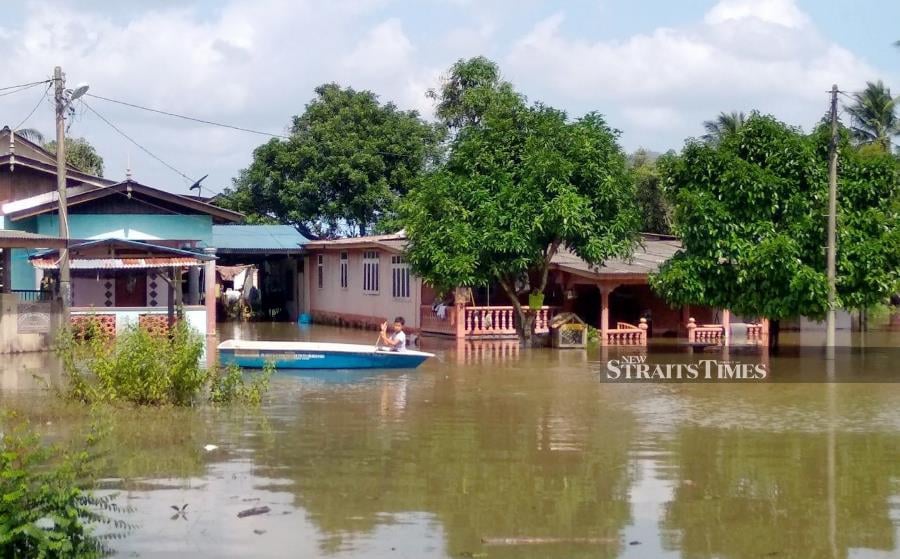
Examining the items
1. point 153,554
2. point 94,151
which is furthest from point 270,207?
point 153,554

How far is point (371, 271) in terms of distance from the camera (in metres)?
35.1

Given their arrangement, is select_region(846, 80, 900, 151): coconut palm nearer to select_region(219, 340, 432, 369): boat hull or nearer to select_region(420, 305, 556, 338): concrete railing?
select_region(420, 305, 556, 338): concrete railing

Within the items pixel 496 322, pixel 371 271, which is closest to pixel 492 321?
pixel 496 322

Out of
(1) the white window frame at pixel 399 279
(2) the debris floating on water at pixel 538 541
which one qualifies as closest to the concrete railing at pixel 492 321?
(1) the white window frame at pixel 399 279

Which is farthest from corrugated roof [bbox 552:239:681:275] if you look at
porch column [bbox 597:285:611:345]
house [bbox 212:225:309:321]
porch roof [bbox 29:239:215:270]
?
house [bbox 212:225:309:321]

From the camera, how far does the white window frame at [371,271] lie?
1364 inches

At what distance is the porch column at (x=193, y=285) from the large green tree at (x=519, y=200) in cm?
870

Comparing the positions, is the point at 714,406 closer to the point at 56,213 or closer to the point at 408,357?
the point at 408,357

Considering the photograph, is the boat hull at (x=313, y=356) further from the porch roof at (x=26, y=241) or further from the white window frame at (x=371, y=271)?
the white window frame at (x=371, y=271)

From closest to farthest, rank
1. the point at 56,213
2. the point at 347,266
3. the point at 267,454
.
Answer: the point at 267,454
the point at 56,213
the point at 347,266

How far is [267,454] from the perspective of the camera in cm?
1265

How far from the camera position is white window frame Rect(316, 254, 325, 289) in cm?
3953

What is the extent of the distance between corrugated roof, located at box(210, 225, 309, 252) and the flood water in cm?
1735

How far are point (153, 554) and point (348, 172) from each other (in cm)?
3330
